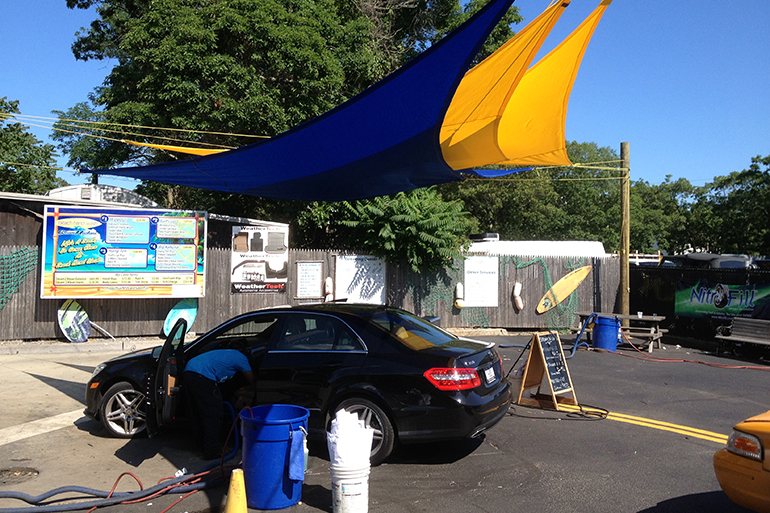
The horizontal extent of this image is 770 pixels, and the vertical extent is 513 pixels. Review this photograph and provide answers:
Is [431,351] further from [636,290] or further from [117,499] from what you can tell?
[636,290]

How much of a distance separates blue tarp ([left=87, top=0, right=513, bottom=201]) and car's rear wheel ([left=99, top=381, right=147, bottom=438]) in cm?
324

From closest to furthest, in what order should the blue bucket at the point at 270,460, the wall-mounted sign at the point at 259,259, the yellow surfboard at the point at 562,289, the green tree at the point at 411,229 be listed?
the blue bucket at the point at 270,460
the wall-mounted sign at the point at 259,259
the green tree at the point at 411,229
the yellow surfboard at the point at 562,289

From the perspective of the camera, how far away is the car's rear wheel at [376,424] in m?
5.69

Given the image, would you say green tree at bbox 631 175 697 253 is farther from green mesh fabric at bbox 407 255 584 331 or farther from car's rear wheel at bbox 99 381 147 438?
car's rear wheel at bbox 99 381 147 438

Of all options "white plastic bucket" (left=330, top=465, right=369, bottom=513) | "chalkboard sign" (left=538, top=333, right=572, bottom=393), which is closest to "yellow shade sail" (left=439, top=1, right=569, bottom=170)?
"chalkboard sign" (left=538, top=333, right=572, bottom=393)

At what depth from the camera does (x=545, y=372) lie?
7.91 meters

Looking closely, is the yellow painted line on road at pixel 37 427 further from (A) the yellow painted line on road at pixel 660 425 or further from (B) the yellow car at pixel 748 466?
(B) the yellow car at pixel 748 466

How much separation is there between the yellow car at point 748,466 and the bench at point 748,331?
36.5 feet

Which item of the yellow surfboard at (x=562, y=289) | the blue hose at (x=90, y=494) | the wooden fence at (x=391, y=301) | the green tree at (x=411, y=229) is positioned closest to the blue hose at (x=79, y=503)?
the blue hose at (x=90, y=494)

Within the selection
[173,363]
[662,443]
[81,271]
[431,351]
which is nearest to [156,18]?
[81,271]

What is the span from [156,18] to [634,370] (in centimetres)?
1578

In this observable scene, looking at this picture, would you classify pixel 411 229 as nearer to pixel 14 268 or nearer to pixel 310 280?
pixel 310 280

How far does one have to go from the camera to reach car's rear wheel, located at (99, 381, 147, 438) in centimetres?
669

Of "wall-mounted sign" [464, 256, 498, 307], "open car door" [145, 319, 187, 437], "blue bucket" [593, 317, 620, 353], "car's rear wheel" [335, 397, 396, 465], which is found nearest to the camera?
"open car door" [145, 319, 187, 437]
